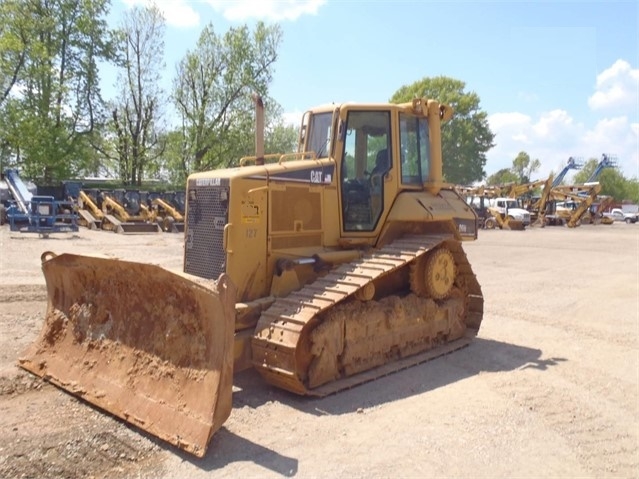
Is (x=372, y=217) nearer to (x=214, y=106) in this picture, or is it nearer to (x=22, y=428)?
(x=22, y=428)

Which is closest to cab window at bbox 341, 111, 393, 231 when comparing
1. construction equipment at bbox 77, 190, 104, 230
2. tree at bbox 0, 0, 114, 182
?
construction equipment at bbox 77, 190, 104, 230

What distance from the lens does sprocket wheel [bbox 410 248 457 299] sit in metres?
7.12

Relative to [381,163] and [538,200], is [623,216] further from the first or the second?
[381,163]

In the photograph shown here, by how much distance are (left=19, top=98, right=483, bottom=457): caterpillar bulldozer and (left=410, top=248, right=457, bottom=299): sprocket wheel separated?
2cm

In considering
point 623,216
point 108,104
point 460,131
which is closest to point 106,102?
point 108,104

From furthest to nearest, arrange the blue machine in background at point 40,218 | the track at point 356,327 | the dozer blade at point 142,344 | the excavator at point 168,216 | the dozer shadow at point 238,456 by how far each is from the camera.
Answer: the excavator at point 168,216
the blue machine in background at point 40,218
the track at point 356,327
the dozer blade at point 142,344
the dozer shadow at point 238,456

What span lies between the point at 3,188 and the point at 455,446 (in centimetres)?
2794

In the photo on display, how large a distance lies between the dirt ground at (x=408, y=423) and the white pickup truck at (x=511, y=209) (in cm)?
3164

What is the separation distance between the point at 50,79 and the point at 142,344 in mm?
31083

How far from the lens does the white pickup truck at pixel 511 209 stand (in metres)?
38.8

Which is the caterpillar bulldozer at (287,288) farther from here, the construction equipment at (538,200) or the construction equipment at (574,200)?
the construction equipment at (574,200)

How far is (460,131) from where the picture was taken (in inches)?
2228

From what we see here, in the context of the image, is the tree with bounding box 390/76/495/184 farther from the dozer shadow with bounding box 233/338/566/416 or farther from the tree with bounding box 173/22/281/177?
the dozer shadow with bounding box 233/338/566/416

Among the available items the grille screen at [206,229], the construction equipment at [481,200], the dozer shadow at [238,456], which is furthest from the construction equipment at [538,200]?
the dozer shadow at [238,456]
